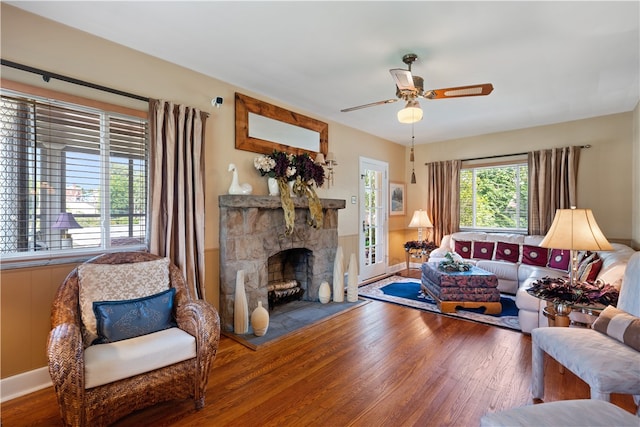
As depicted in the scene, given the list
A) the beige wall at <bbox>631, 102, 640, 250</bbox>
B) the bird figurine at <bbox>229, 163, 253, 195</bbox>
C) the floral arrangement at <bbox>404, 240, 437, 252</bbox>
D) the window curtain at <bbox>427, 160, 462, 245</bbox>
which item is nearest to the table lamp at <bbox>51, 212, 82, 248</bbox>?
the bird figurine at <bbox>229, 163, 253, 195</bbox>

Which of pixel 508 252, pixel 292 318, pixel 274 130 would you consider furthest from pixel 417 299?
pixel 274 130

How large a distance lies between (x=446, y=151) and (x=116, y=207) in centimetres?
562

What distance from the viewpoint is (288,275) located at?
436 cm

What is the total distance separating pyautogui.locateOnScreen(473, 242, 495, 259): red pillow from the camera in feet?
16.6

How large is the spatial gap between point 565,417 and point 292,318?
2728mm

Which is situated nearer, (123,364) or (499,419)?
(499,419)

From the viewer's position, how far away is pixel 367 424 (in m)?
1.88

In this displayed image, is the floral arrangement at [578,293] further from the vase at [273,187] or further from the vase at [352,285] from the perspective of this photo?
the vase at [273,187]

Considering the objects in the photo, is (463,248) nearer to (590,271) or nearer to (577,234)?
(590,271)

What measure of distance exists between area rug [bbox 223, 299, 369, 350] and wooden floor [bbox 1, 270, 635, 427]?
0.09 m

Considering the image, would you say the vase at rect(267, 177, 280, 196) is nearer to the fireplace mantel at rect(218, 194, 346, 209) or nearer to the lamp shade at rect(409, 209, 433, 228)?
the fireplace mantel at rect(218, 194, 346, 209)

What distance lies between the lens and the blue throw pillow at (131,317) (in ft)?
6.56

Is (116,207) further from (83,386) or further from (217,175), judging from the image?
(83,386)

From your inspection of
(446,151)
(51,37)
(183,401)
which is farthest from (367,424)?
(446,151)
